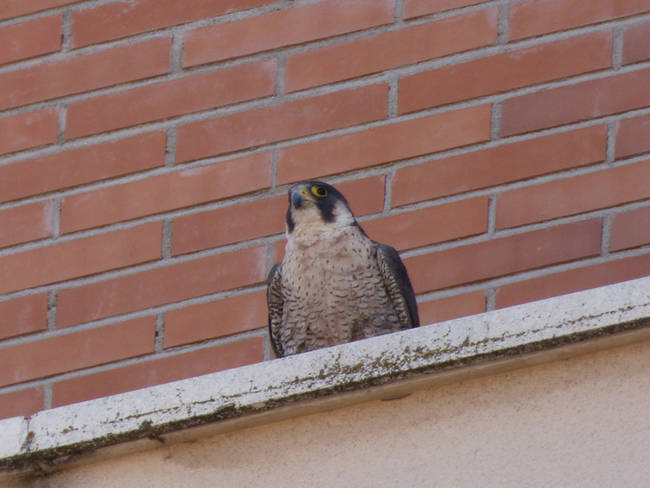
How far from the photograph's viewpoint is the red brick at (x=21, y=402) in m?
3.54

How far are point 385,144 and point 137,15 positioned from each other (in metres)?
0.72

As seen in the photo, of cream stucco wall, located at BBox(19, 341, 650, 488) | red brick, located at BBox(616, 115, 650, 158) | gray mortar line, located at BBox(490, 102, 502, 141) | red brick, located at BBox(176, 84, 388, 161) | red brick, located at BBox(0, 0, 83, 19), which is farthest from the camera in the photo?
red brick, located at BBox(0, 0, 83, 19)

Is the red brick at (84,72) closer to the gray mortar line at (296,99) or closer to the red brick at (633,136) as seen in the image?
the gray mortar line at (296,99)

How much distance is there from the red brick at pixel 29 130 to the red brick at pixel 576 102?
1086mm

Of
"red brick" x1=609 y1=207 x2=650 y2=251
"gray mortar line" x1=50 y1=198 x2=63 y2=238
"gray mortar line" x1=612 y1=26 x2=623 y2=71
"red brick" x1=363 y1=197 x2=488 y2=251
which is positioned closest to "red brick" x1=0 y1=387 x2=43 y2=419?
"gray mortar line" x1=50 y1=198 x2=63 y2=238

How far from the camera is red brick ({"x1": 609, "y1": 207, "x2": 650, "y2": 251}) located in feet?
11.1

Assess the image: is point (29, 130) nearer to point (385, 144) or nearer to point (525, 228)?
point (385, 144)

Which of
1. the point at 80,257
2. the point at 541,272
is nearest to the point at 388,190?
the point at 541,272

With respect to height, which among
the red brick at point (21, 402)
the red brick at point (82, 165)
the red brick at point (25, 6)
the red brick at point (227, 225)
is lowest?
the red brick at point (21, 402)

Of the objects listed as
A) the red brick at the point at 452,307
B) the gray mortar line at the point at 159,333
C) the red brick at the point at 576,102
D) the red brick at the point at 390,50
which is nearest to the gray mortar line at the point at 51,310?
the gray mortar line at the point at 159,333

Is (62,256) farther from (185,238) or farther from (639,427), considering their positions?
(639,427)

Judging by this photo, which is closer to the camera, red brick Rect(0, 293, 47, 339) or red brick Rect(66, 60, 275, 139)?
red brick Rect(0, 293, 47, 339)

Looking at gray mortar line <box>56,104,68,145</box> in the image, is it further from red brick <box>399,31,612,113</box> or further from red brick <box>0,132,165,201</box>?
red brick <box>399,31,612,113</box>

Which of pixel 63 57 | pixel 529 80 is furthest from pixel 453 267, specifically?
pixel 63 57
